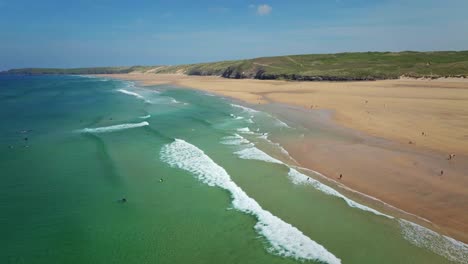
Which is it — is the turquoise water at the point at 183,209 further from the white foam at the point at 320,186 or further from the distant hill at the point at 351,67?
the distant hill at the point at 351,67

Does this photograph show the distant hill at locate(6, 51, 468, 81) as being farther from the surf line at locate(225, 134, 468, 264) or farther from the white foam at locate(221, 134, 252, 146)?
the surf line at locate(225, 134, 468, 264)

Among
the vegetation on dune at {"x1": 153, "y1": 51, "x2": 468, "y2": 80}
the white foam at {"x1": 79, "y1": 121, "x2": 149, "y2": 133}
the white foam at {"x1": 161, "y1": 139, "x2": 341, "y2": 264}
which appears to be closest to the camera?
the white foam at {"x1": 161, "y1": 139, "x2": 341, "y2": 264}

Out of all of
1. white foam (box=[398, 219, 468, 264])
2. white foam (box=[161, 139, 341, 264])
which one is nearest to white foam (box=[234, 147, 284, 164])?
white foam (box=[161, 139, 341, 264])

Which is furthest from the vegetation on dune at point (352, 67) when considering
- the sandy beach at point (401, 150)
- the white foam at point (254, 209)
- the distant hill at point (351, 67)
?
the white foam at point (254, 209)

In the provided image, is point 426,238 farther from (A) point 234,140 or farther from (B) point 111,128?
(B) point 111,128

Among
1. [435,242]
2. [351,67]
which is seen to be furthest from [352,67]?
[435,242]
